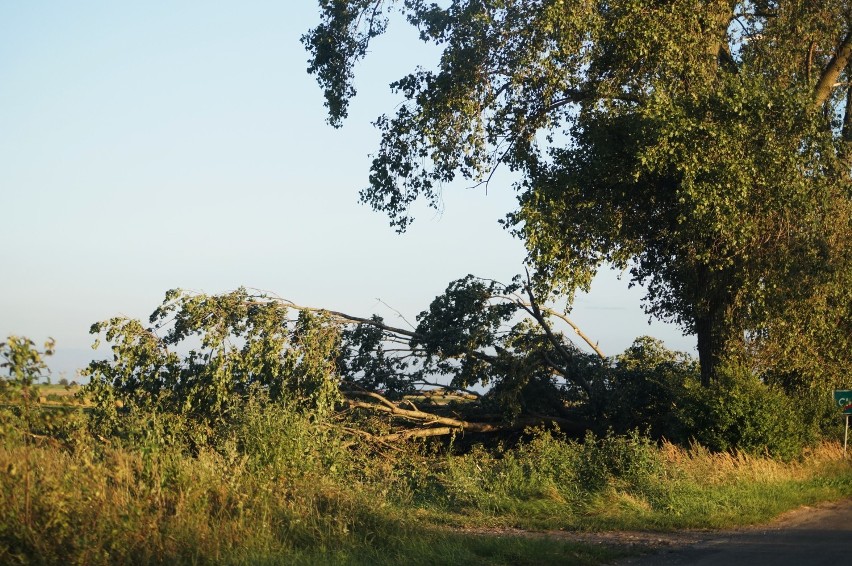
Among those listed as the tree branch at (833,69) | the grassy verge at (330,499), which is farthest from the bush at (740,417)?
the tree branch at (833,69)

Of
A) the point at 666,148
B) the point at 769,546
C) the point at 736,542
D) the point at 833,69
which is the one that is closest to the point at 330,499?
the point at 736,542

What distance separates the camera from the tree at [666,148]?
17359 millimetres

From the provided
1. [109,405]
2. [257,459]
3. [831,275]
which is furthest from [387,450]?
[831,275]

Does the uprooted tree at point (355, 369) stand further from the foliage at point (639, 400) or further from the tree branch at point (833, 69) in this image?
the tree branch at point (833, 69)

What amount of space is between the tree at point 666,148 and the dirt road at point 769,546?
20.1 ft

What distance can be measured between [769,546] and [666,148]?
8.14 meters

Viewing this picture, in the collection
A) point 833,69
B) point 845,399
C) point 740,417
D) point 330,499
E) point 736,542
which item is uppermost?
point 833,69

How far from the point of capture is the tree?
1736 centimetres

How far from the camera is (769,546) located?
11250mm

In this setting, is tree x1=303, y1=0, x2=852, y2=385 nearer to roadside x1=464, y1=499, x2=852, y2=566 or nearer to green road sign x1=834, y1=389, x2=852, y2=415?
green road sign x1=834, y1=389, x2=852, y2=415

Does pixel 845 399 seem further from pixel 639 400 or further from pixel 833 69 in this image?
pixel 833 69

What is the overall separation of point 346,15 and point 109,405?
10087 mm

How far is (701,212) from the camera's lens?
666 inches

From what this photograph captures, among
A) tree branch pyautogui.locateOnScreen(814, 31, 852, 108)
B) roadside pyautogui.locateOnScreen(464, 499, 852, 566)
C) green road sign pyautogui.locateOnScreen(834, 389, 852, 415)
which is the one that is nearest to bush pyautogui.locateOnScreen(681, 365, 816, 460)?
green road sign pyautogui.locateOnScreen(834, 389, 852, 415)
